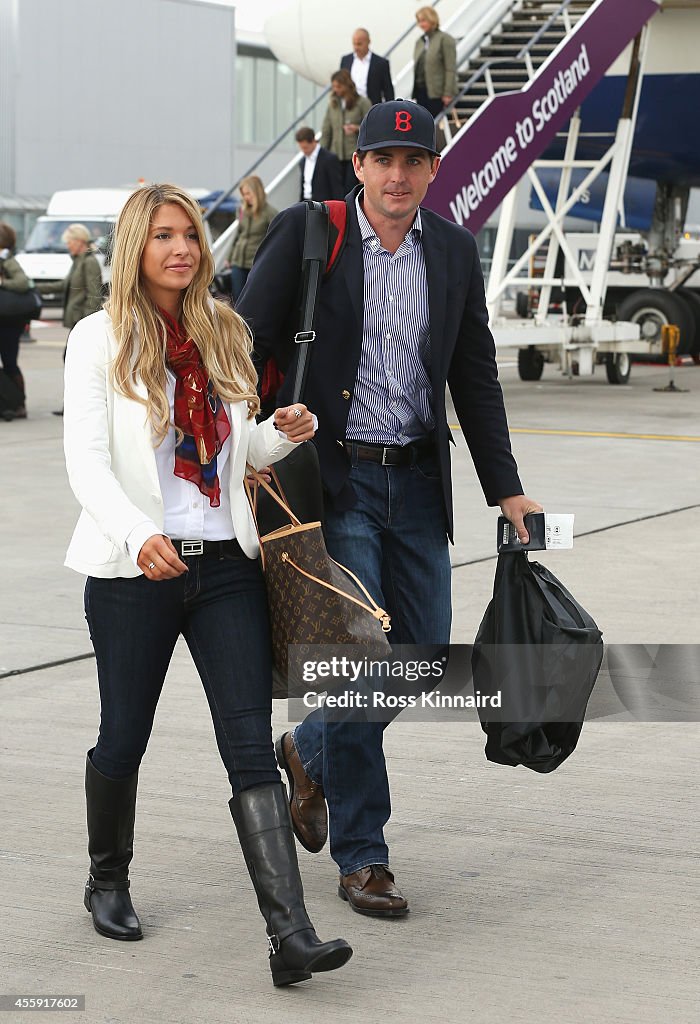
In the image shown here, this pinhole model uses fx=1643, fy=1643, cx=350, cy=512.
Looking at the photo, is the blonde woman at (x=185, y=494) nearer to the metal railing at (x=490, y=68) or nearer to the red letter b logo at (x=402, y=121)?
the red letter b logo at (x=402, y=121)

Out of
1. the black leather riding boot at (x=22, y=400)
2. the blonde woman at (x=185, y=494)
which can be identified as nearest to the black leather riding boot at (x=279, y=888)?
the blonde woman at (x=185, y=494)

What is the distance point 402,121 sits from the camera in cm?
396

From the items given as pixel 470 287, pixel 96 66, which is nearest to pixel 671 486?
pixel 470 287

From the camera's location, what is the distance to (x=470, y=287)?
13.9ft

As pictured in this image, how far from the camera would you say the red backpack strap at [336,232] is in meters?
4.02

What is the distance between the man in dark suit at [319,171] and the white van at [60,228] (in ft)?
53.8

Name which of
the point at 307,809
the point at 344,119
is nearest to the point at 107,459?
the point at 307,809

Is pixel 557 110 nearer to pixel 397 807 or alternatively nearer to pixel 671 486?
pixel 671 486

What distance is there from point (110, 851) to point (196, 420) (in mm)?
1052

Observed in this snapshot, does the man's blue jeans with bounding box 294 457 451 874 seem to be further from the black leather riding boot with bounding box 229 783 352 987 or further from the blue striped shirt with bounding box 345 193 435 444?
the black leather riding boot with bounding box 229 783 352 987

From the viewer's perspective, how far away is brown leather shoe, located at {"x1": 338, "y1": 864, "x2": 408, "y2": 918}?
3932 millimetres

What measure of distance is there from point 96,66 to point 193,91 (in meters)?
4.55

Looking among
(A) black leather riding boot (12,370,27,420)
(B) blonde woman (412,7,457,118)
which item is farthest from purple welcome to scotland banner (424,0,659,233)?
(A) black leather riding boot (12,370,27,420)

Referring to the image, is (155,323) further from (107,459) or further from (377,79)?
(377,79)
